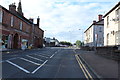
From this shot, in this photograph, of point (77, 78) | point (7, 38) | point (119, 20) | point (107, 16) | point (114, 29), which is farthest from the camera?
point (7, 38)

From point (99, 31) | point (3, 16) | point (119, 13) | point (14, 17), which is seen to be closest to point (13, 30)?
point (14, 17)

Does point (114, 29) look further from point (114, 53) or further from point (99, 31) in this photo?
point (99, 31)

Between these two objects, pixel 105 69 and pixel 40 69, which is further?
pixel 40 69

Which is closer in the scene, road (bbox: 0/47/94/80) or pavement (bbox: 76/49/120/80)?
pavement (bbox: 76/49/120/80)

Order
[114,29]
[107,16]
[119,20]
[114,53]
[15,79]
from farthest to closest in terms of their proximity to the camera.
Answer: [107,16] < [114,29] < [119,20] < [114,53] < [15,79]

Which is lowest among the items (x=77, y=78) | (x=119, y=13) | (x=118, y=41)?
(x=77, y=78)

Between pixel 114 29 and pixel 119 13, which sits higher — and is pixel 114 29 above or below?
below

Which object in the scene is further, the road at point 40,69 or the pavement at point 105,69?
the road at point 40,69

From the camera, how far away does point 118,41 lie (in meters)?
22.0

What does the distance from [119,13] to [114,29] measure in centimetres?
231

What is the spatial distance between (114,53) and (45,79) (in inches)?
446

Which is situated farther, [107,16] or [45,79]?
[107,16]

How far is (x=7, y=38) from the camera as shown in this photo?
109 feet

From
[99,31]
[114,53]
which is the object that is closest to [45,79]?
[114,53]
